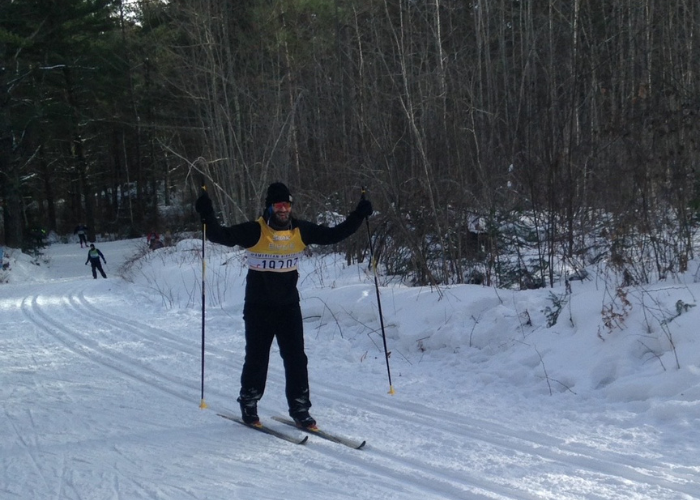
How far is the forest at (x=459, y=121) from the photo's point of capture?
9.41 meters

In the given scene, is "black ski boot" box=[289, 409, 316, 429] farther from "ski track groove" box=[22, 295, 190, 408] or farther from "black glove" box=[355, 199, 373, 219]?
"black glove" box=[355, 199, 373, 219]

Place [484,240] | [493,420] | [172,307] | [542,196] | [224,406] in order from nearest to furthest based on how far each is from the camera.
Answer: [493,420] < [224,406] < [542,196] < [484,240] < [172,307]

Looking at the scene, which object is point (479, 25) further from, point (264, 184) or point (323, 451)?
point (323, 451)

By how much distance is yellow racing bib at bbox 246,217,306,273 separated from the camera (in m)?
5.94

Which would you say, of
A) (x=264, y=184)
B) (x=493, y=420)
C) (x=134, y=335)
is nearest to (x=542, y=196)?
(x=493, y=420)

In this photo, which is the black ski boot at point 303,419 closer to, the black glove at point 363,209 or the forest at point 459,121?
the black glove at point 363,209

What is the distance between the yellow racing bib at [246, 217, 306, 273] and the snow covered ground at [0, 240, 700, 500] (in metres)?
1.35

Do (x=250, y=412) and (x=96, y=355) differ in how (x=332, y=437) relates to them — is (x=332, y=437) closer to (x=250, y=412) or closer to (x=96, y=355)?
(x=250, y=412)

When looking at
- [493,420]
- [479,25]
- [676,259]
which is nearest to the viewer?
[493,420]

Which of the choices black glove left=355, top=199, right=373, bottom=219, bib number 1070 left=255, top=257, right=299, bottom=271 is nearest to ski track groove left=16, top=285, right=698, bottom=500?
bib number 1070 left=255, top=257, right=299, bottom=271

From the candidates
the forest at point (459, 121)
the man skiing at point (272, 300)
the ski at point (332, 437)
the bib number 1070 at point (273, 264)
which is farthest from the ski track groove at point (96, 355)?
the forest at point (459, 121)

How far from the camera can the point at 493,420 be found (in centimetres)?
599

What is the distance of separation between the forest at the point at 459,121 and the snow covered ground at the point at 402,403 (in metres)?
1.18

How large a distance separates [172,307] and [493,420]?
941 centimetres
